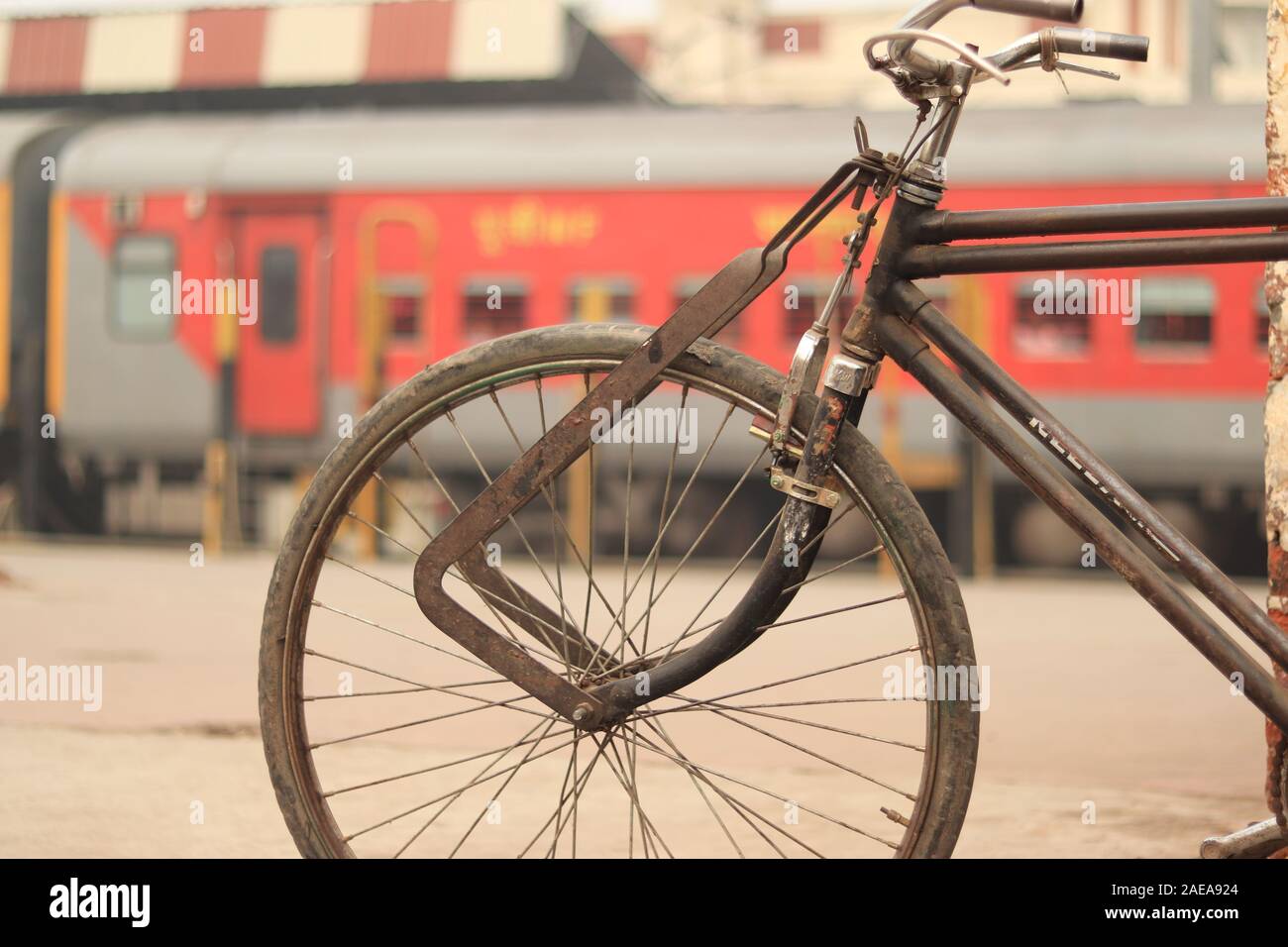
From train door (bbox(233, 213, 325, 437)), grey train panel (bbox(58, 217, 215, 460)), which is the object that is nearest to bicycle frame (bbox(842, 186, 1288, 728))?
train door (bbox(233, 213, 325, 437))

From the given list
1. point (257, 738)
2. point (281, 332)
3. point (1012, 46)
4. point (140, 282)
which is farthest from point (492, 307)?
point (1012, 46)

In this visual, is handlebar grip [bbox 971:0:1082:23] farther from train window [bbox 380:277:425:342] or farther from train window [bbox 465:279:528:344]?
train window [bbox 380:277:425:342]

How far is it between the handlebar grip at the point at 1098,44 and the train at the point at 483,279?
8406 mm

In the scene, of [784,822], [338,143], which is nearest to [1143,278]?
[338,143]

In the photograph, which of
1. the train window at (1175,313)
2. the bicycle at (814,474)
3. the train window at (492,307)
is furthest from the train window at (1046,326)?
the bicycle at (814,474)

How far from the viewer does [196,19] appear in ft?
63.5

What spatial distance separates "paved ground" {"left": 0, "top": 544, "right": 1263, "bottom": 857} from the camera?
3.82 meters

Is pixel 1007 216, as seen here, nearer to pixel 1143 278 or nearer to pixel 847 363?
pixel 847 363

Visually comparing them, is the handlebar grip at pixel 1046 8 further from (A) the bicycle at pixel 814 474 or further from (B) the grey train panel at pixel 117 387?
(B) the grey train panel at pixel 117 387

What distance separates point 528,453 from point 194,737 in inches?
113

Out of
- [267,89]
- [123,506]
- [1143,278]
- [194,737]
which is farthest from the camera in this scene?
[267,89]

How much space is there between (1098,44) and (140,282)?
1217 centimetres

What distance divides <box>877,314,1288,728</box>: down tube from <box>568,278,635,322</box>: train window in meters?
→ 9.79
